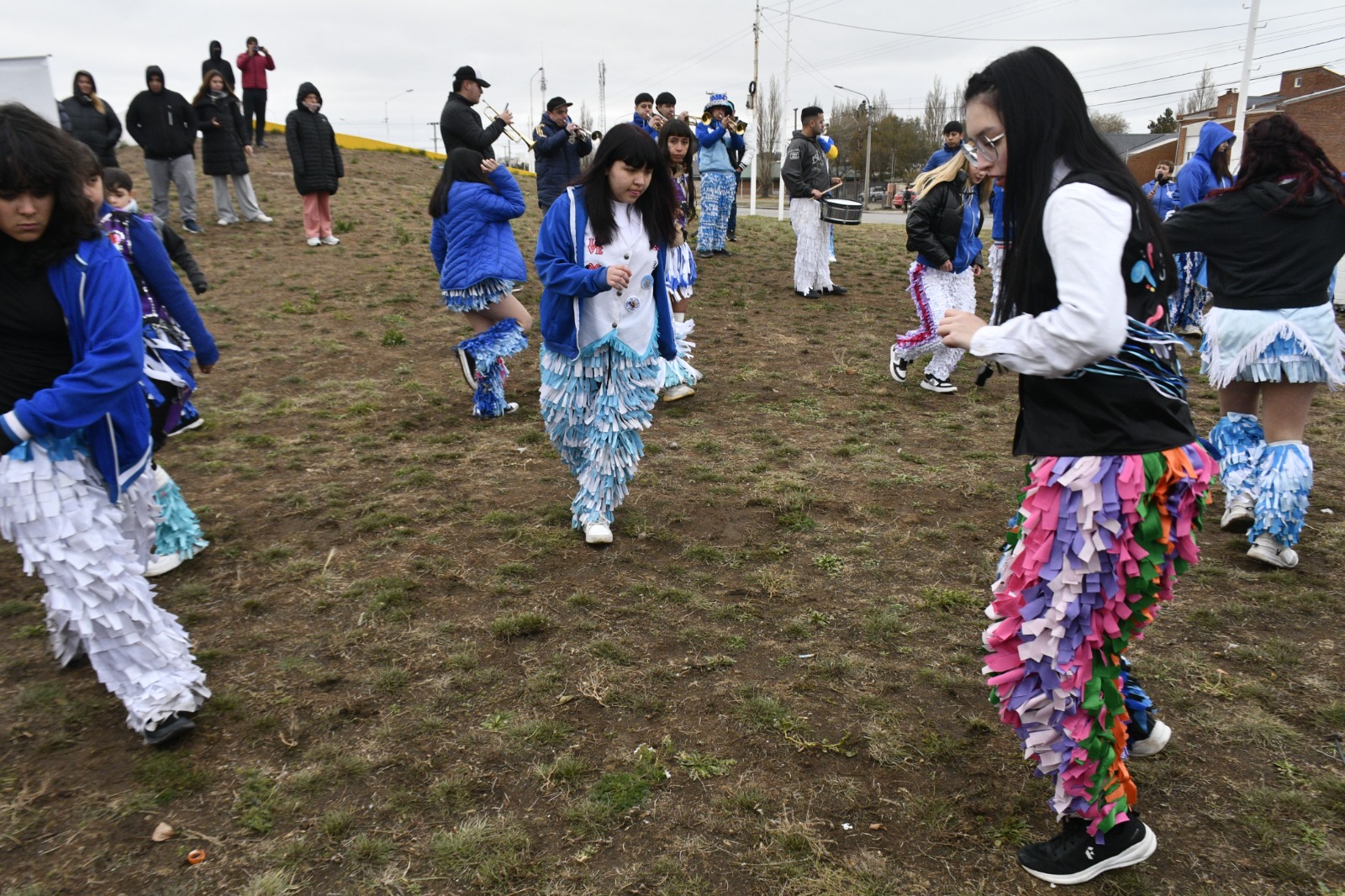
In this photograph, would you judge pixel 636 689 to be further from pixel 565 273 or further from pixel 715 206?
pixel 715 206

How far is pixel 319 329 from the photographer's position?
Result: 8.61m

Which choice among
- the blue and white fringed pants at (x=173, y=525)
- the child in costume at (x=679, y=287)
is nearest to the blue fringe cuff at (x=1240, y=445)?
the child in costume at (x=679, y=287)

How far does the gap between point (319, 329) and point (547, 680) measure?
638 cm

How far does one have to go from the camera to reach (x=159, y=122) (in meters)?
10.7

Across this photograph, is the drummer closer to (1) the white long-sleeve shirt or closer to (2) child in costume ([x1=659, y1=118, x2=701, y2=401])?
(2) child in costume ([x1=659, y1=118, x2=701, y2=401])

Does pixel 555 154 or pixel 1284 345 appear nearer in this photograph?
pixel 1284 345

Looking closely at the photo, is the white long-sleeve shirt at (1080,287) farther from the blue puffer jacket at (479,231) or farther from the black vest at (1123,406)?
the blue puffer jacket at (479,231)

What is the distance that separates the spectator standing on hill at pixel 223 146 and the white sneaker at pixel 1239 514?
11901mm

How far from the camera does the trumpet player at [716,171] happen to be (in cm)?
1118

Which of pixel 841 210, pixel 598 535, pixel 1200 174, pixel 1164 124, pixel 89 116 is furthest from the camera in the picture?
pixel 1164 124

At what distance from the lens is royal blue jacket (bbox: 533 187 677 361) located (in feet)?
13.2

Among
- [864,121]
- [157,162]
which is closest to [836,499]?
[157,162]

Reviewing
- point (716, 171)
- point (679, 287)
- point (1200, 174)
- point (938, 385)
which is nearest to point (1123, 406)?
point (938, 385)

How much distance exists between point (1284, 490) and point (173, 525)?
532 cm
